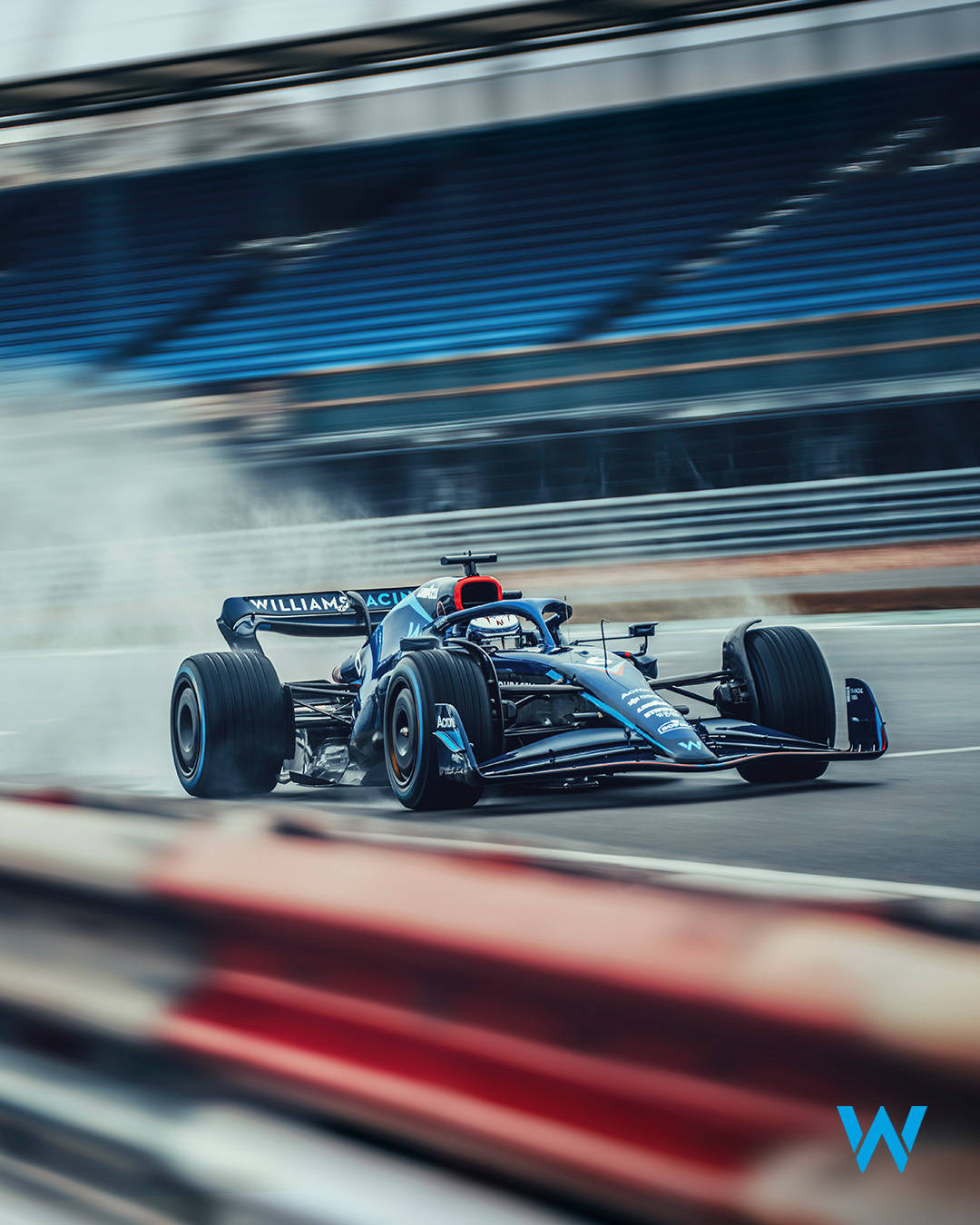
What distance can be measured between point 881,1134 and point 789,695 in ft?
15.3

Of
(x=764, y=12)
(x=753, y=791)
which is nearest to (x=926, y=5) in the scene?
(x=764, y=12)

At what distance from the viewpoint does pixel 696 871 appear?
3021mm

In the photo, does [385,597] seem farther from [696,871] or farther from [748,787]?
[696,871]

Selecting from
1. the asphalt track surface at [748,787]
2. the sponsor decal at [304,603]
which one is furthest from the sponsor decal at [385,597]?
the asphalt track surface at [748,787]

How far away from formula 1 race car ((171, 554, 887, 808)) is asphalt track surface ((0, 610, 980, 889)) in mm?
164

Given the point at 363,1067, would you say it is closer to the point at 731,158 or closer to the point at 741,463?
the point at 741,463

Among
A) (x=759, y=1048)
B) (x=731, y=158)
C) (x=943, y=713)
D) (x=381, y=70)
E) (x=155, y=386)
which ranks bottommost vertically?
(x=943, y=713)

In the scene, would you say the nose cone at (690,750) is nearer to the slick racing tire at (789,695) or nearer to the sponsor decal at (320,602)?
the slick racing tire at (789,695)

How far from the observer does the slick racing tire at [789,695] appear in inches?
241

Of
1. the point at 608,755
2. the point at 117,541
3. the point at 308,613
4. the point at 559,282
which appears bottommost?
the point at 608,755

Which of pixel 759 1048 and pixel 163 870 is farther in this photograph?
pixel 163 870

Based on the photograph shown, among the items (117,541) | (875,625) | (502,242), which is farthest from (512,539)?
(502,242)

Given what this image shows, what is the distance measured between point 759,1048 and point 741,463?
12955 mm

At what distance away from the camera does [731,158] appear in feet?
57.3
